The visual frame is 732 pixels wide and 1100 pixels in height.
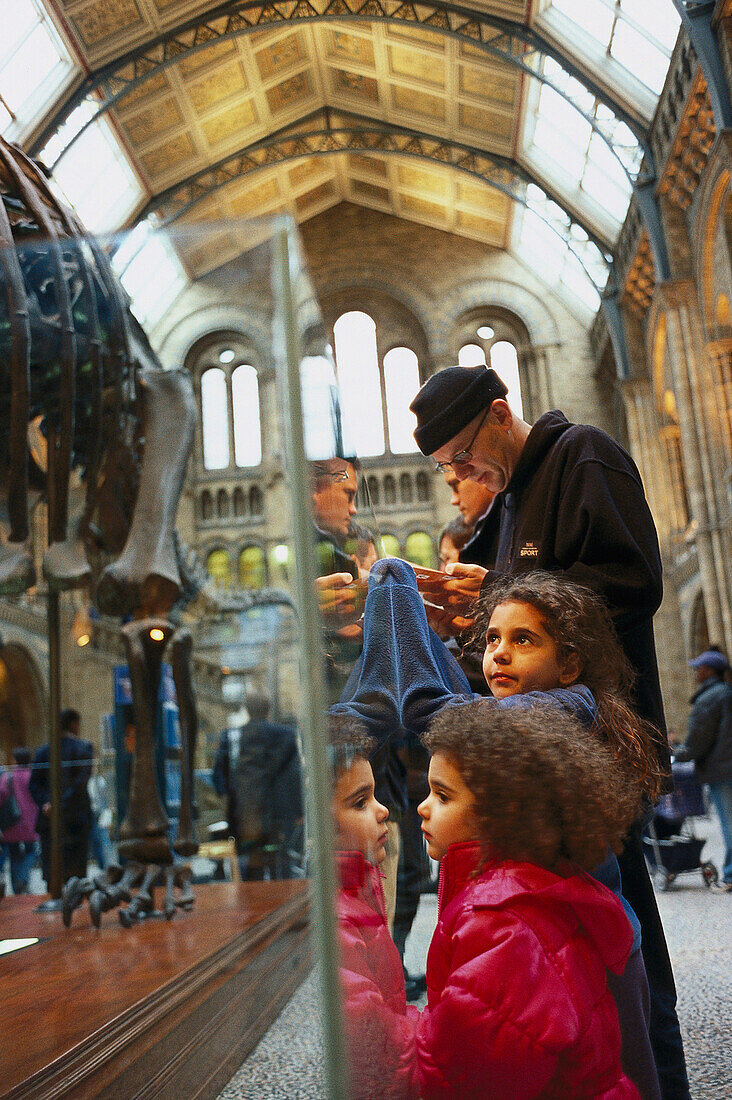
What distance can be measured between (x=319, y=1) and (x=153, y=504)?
13128 mm

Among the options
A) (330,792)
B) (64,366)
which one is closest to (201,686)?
(64,366)

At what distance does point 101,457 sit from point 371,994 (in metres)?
3.22

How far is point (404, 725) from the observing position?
1127 millimetres

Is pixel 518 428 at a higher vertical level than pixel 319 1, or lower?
lower

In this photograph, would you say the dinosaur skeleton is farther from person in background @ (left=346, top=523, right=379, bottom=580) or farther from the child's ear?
the child's ear

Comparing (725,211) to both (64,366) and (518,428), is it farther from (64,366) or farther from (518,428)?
(518,428)

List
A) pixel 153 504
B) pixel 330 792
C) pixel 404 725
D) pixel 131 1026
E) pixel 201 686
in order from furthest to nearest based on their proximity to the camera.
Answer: pixel 201 686, pixel 153 504, pixel 131 1026, pixel 404 725, pixel 330 792

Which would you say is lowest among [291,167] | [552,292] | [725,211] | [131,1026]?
[131,1026]

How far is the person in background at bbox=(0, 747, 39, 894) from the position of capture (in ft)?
20.4

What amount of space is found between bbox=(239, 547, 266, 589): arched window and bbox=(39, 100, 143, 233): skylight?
11.5 meters

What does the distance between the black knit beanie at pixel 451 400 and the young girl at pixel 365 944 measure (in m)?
0.56

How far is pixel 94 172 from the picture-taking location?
1391 cm

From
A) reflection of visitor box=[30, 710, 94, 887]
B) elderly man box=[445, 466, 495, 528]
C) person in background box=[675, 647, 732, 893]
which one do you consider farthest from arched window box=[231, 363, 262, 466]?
reflection of visitor box=[30, 710, 94, 887]

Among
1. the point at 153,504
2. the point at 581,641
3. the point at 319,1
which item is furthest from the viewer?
the point at 319,1
